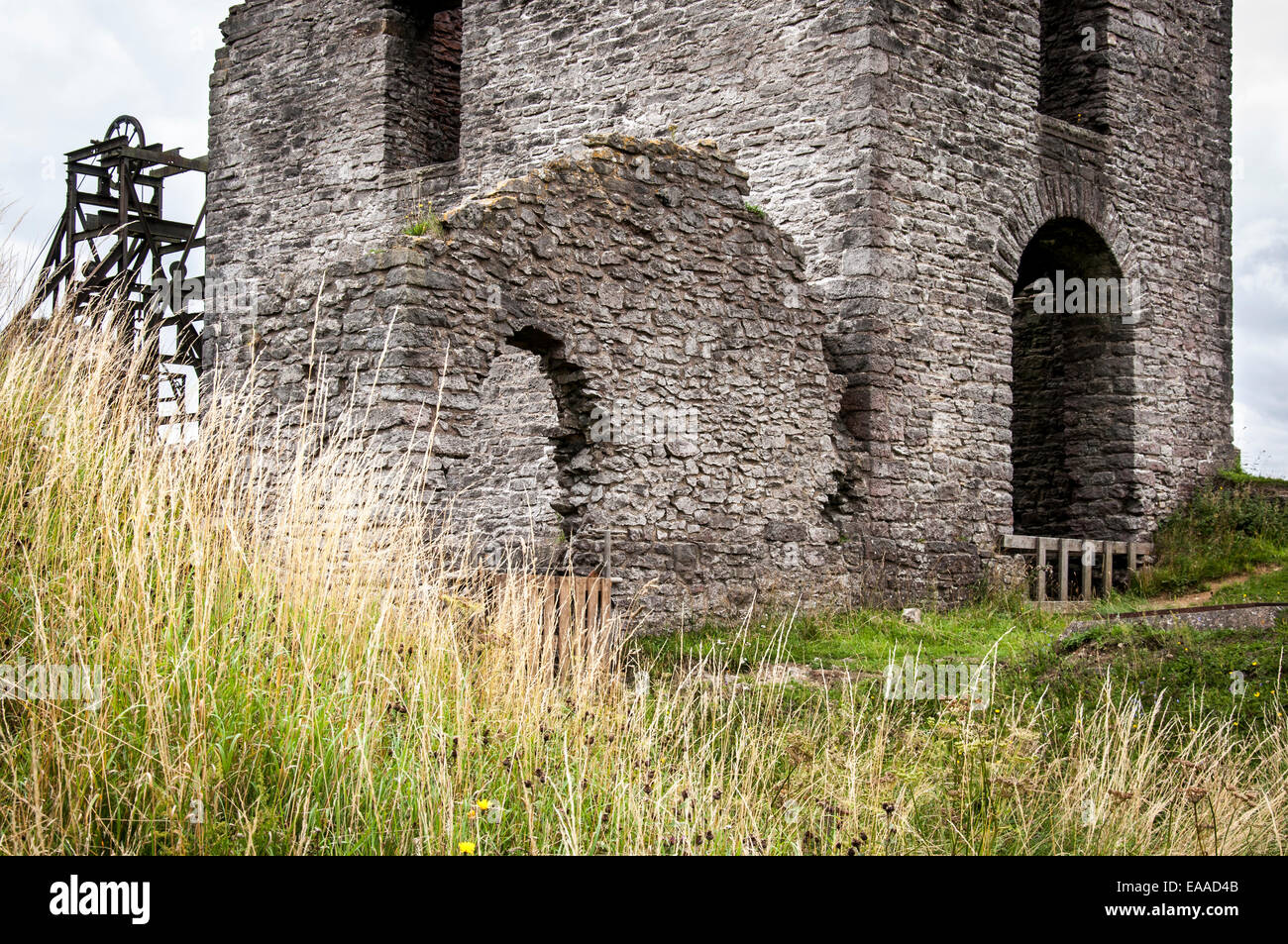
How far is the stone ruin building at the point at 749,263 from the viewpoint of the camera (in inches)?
355

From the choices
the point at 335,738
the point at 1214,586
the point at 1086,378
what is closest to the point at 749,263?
the point at 1086,378

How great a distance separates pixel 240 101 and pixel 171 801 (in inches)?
546

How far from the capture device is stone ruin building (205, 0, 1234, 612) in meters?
9.02

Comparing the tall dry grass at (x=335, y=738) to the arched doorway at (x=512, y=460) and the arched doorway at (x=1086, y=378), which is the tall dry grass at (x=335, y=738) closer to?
the arched doorway at (x=512, y=460)

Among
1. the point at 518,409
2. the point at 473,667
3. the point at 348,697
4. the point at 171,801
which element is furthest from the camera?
the point at 518,409

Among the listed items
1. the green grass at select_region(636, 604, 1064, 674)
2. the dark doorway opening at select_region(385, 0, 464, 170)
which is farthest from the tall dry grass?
the dark doorway opening at select_region(385, 0, 464, 170)

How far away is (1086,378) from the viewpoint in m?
13.7

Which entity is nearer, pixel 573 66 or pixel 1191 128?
pixel 573 66

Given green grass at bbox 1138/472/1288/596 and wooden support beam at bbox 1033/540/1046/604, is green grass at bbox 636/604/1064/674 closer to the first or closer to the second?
wooden support beam at bbox 1033/540/1046/604

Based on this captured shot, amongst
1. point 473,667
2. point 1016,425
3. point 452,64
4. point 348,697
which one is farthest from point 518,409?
point 348,697

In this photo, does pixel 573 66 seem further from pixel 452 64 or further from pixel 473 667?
pixel 473 667

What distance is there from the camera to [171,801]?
340cm

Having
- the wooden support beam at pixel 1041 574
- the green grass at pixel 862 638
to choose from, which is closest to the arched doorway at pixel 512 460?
the green grass at pixel 862 638

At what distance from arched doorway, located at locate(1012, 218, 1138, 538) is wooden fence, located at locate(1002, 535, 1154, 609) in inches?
15.4
